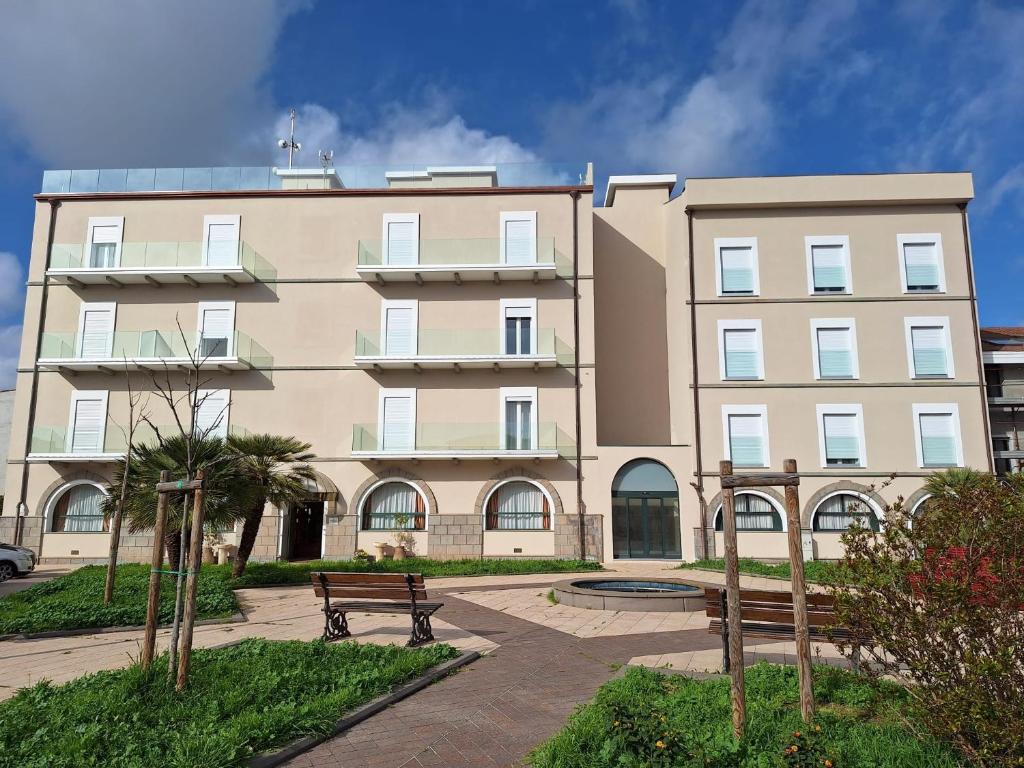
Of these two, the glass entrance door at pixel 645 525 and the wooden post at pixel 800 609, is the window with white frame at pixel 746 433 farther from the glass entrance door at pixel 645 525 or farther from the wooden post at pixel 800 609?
the wooden post at pixel 800 609

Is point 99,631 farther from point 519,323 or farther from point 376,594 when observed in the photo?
point 519,323

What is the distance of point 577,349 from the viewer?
2289 cm

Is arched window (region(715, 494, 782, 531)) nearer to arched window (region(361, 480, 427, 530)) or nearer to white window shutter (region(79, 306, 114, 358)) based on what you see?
arched window (region(361, 480, 427, 530))

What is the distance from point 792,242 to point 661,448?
8.13 m

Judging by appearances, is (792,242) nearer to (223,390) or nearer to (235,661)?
(223,390)

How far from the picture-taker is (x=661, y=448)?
22.4m

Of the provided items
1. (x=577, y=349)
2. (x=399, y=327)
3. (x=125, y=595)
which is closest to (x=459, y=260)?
(x=399, y=327)

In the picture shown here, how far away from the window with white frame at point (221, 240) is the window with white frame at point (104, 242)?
2872mm


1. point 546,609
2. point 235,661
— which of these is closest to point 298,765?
point 235,661

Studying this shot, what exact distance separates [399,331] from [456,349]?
210 centimetres

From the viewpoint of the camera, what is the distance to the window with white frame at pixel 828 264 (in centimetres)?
2280

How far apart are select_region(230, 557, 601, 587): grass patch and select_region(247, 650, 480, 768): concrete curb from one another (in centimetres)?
878

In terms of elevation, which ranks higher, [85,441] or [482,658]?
[85,441]

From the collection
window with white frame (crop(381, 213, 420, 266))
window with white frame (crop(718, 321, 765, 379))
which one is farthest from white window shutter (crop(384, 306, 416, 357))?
window with white frame (crop(718, 321, 765, 379))
